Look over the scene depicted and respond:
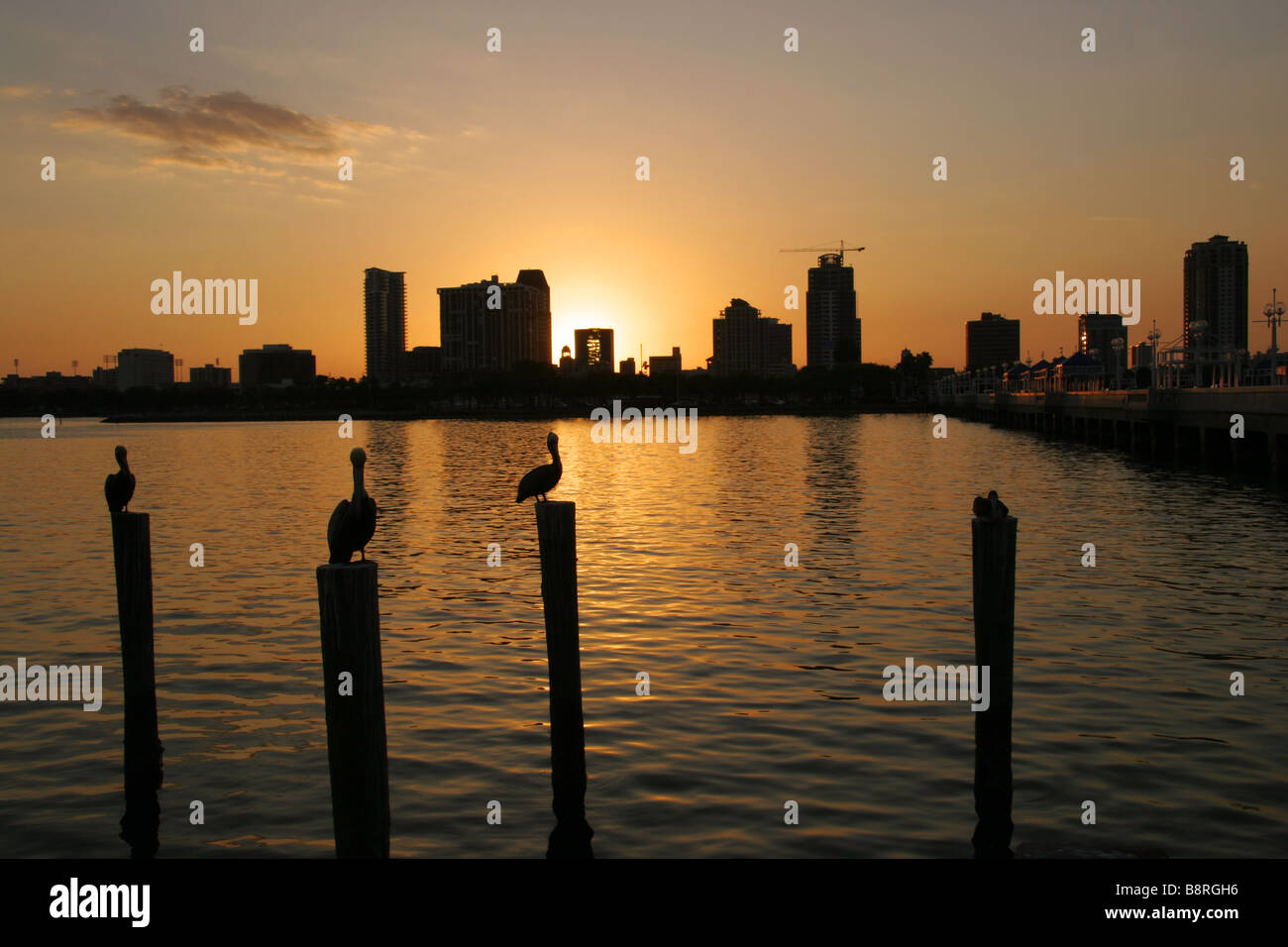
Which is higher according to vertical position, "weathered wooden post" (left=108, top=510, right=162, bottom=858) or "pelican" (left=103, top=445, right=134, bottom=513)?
"pelican" (left=103, top=445, right=134, bottom=513)

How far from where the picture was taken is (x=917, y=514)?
3694 cm

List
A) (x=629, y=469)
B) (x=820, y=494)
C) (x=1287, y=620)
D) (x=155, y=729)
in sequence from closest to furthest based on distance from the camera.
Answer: (x=155, y=729) < (x=1287, y=620) < (x=820, y=494) < (x=629, y=469)

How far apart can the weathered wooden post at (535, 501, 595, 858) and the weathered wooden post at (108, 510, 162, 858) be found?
411 centimetres

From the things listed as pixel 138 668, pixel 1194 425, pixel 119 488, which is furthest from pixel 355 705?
pixel 1194 425

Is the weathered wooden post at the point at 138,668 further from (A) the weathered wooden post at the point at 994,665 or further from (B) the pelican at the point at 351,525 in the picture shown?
(A) the weathered wooden post at the point at 994,665

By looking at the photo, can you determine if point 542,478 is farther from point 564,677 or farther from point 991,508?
point 991,508

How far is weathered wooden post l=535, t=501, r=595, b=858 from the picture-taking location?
10438 mm

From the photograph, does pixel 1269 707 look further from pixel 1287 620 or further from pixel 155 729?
pixel 155 729

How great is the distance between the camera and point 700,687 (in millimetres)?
15234

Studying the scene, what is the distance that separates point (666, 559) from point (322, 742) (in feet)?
48.7

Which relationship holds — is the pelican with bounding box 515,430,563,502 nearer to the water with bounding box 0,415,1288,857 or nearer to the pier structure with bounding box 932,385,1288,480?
the water with bounding box 0,415,1288,857

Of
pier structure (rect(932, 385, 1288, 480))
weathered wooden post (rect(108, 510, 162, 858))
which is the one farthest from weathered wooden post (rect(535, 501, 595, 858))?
pier structure (rect(932, 385, 1288, 480))
